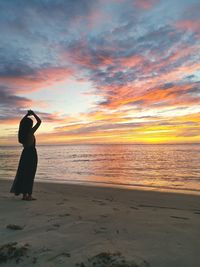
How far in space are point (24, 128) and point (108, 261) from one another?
479 cm

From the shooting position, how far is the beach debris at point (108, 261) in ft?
10.2

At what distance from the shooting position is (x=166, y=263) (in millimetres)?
3146

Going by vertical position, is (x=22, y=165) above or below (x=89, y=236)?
above

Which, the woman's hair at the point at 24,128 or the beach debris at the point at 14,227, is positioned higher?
the woman's hair at the point at 24,128

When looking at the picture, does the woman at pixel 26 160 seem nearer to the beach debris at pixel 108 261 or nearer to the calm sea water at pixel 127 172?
the beach debris at pixel 108 261

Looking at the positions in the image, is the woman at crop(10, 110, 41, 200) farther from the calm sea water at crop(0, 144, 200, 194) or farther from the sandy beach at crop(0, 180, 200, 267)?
the calm sea water at crop(0, 144, 200, 194)

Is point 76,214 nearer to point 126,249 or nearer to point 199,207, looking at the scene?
point 126,249

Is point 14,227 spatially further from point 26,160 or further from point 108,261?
point 26,160

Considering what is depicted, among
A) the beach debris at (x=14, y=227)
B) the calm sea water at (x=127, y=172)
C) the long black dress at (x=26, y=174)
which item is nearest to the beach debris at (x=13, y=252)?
the beach debris at (x=14, y=227)

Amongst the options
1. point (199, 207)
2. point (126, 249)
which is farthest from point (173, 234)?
point (199, 207)

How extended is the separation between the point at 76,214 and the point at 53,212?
1.73 ft

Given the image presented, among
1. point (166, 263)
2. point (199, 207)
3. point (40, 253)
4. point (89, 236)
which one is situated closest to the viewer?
point (166, 263)

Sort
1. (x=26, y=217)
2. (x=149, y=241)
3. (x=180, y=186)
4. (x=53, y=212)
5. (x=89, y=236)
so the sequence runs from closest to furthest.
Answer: (x=149, y=241)
(x=89, y=236)
(x=26, y=217)
(x=53, y=212)
(x=180, y=186)

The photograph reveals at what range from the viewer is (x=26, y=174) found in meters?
7.39
